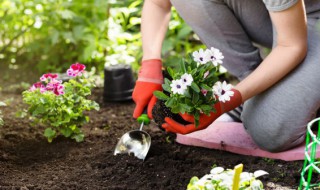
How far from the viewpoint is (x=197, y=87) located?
7.37 feet

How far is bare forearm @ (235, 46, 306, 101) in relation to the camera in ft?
8.09

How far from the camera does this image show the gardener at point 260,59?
96.7 inches

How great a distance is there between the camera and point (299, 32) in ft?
7.93

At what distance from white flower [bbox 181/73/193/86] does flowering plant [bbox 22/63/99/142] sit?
0.65 metres

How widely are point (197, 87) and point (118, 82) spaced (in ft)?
4.11

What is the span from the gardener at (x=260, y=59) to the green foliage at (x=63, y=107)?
0.96ft

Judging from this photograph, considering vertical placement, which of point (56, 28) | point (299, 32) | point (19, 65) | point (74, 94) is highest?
point (299, 32)

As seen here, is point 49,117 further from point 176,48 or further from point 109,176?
point 176,48

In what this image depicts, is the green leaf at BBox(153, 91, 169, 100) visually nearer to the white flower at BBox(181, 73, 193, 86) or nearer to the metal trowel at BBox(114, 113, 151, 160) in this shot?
the white flower at BBox(181, 73, 193, 86)

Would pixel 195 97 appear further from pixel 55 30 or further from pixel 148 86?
pixel 55 30

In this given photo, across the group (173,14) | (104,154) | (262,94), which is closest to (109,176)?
(104,154)

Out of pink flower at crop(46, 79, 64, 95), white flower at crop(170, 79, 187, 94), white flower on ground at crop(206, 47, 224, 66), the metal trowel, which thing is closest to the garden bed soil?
the metal trowel

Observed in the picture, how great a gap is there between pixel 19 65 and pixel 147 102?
191 cm

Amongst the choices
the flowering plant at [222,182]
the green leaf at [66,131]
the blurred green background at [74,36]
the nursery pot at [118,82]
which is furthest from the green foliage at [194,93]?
the blurred green background at [74,36]
